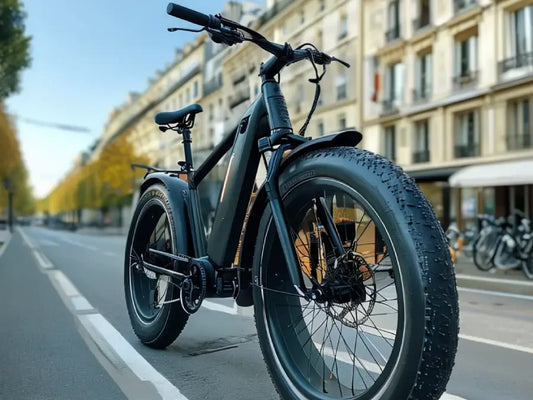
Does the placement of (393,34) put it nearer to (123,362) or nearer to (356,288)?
(123,362)

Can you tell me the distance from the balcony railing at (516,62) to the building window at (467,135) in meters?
1.83

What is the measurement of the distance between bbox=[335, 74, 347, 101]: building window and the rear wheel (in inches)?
884

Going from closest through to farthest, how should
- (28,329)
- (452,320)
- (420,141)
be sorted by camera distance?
(452,320)
(28,329)
(420,141)

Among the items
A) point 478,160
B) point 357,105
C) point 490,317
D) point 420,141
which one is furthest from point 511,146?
point 490,317

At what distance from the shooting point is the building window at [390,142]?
23955 millimetres

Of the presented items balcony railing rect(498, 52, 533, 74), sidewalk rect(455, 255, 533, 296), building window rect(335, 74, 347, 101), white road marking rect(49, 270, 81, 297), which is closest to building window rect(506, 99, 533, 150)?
balcony railing rect(498, 52, 533, 74)

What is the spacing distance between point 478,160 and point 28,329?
17347mm

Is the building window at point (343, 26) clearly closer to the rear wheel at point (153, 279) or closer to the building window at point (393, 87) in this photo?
the building window at point (393, 87)

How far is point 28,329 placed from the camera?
4.83 meters

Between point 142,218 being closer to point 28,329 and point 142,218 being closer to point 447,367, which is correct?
point 28,329

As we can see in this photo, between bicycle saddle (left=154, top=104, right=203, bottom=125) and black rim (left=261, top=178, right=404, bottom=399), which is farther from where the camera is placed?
bicycle saddle (left=154, top=104, right=203, bottom=125)

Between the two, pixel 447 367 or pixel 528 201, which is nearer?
pixel 447 367

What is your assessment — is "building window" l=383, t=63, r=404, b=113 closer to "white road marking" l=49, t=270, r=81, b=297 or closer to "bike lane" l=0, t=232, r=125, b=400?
"white road marking" l=49, t=270, r=81, b=297

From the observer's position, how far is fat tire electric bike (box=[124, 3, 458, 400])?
6.00ft
